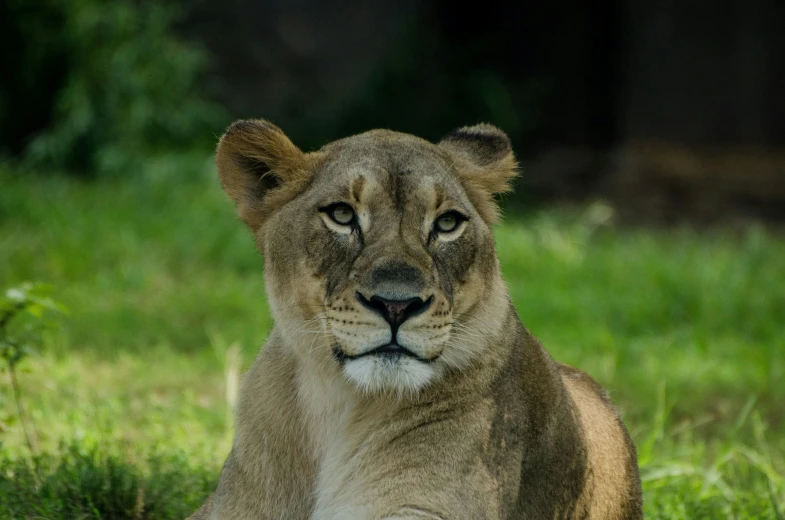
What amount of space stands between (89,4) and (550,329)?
221 inches

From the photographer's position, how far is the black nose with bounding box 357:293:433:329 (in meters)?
2.94

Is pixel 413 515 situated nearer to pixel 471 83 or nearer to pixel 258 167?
pixel 258 167

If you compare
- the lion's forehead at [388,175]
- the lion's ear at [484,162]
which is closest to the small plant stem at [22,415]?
the lion's forehead at [388,175]

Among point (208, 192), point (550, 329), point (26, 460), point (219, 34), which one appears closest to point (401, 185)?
point (26, 460)

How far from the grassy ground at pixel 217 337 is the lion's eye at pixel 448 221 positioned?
52.4 inches

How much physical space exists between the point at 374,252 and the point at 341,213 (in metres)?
0.20

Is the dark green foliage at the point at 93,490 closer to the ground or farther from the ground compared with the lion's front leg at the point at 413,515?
closer to the ground

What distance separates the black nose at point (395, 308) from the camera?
2.94 meters

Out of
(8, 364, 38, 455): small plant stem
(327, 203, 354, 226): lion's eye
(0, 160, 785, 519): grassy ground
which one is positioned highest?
(327, 203, 354, 226): lion's eye

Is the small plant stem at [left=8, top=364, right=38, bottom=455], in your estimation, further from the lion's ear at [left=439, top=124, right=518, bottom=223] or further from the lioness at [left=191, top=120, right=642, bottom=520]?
the lion's ear at [left=439, top=124, right=518, bottom=223]

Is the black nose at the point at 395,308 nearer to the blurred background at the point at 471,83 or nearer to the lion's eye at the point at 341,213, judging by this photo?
the lion's eye at the point at 341,213

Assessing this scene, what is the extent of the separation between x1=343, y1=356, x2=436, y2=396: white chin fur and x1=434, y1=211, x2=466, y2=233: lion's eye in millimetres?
403

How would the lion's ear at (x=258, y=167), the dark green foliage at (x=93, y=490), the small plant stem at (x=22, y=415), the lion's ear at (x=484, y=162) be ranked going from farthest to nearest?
the small plant stem at (x=22, y=415) → the dark green foliage at (x=93, y=490) → the lion's ear at (x=484, y=162) → the lion's ear at (x=258, y=167)

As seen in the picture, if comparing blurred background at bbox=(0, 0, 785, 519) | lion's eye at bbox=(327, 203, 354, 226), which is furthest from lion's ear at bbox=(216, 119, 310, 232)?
blurred background at bbox=(0, 0, 785, 519)
